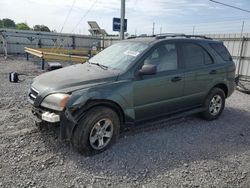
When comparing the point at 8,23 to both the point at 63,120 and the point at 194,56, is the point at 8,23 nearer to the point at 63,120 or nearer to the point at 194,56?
the point at 194,56

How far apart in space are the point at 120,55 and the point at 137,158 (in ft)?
6.22

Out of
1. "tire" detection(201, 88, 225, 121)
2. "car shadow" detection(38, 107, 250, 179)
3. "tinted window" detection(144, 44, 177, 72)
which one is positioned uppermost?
"tinted window" detection(144, 44, 177, 72)

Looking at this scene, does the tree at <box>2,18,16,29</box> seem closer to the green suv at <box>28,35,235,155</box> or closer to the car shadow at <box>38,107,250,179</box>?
the green suv at <box>28,35,235,155</box>

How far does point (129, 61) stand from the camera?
3959 mm

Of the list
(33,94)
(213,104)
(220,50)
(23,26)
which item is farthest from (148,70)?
(23,26)

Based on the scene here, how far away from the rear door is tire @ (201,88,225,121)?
0.20 metres

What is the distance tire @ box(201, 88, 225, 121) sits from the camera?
516 cm

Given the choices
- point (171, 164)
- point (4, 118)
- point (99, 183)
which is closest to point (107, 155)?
point (99, 183)

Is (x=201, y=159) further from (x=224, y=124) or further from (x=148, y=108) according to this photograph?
(x=224, y=124)

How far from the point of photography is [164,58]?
4.29 m

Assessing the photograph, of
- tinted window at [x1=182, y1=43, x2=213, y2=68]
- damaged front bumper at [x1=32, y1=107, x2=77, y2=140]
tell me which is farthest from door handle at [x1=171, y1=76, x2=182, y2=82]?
damaged front bumper at [x1=32, y1=107, x2=77, y2=140]

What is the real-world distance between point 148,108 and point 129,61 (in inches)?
35.5

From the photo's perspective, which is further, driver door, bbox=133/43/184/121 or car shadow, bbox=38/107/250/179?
driver door, bbox=133/43/184/121

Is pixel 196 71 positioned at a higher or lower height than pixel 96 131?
higher
